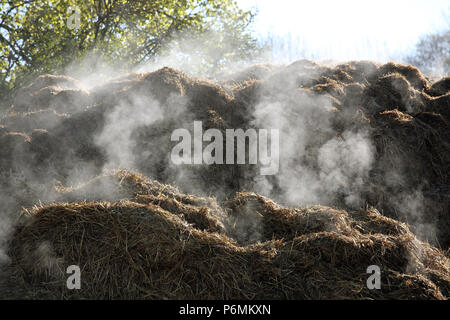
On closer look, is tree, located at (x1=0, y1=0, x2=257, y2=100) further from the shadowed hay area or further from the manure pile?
the shadowed hay area

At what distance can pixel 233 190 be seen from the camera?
3.62 m

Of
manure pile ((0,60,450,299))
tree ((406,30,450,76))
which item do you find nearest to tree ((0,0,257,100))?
manure pile ((0,60,450,299))

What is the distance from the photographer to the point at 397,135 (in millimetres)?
4188

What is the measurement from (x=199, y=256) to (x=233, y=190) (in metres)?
1.26

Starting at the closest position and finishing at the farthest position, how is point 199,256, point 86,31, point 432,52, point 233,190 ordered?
1. point 199,256
2. point 233,190
3. point 86,31
4. point 432,52

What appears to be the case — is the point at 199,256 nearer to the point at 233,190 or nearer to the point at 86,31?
the point at 233,190

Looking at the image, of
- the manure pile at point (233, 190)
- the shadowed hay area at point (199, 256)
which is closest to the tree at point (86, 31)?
the manure pile at point (233, 190)

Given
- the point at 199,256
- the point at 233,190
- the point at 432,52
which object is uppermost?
the point at 432,52

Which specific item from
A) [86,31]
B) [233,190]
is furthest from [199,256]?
[86,31]

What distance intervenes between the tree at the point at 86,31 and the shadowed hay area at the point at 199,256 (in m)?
6.93

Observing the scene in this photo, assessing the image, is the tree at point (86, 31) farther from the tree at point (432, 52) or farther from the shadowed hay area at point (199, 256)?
the tree at point (432, 52)
